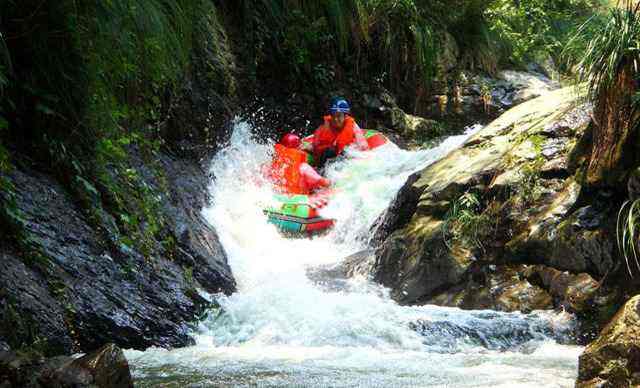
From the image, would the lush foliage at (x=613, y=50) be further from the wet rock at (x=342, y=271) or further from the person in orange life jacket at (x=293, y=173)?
the person in orange life jacket at (x=293, y=173)

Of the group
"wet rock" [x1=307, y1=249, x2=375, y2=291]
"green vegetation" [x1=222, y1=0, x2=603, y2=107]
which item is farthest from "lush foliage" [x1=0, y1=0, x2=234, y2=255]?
"green vegetation" [x1=222, y1=0, x2=603, y2=107]

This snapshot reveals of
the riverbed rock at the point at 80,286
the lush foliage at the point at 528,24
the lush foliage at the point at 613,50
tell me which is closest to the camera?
the riverbed rock at the point at 80,286

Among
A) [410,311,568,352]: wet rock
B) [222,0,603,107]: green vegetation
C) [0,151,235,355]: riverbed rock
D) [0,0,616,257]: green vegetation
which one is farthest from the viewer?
[222,0,603,107]: green vegetation

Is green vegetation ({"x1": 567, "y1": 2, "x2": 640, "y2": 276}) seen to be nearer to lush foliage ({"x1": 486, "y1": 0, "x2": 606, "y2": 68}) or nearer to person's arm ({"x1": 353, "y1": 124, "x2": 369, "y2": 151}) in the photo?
person's arm ({"x1": 353, "y1": 124, "x2": 369, "y2": 151})

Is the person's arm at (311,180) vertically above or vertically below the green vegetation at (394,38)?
below

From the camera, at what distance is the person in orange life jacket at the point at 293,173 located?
8578 millimetres

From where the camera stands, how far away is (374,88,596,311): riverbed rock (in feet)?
15.9

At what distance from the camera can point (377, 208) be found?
7.79 metres

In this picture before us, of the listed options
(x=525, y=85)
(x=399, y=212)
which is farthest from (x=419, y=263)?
(x=525, y=85)

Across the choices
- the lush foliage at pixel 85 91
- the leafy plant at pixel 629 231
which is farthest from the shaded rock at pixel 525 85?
the lush foliage at pixel 85 91

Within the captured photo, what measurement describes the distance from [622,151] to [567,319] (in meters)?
1.07

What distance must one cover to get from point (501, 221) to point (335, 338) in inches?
65.0

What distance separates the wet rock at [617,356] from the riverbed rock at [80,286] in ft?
7.57

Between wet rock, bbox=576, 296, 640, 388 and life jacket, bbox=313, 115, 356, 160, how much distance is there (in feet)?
22.3
